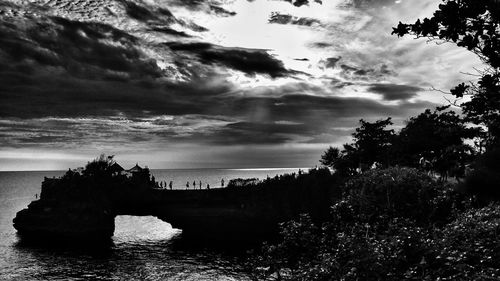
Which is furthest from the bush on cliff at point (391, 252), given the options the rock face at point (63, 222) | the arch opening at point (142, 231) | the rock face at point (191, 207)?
the rock face at point (63, 222)

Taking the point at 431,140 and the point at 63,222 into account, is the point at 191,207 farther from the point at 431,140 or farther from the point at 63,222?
the point at 431,140

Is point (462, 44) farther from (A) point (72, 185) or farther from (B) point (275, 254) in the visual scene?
(A) point (72, 185)

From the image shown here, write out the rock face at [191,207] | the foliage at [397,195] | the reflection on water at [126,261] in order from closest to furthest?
the foliage at [397,195], the reflection on water at [126,261], the rock face at [191,207]

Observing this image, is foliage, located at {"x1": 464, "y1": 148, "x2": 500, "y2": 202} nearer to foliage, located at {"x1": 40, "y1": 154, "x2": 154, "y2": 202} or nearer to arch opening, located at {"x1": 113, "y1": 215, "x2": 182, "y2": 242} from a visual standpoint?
arch opening, located at {"x1": 113, "y1": 215, "x2": 182, "y2": 242}

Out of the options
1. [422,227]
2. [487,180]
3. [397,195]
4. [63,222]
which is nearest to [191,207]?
[63,222]

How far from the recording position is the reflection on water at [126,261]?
47.2 metres

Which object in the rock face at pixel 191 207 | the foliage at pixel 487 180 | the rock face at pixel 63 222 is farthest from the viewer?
the rock face at pixel 63 222

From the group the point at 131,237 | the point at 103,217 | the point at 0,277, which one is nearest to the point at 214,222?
the point at 131,237

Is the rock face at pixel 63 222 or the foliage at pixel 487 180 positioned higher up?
the foliage at pixel 487 180

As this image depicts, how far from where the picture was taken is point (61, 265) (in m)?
52.3

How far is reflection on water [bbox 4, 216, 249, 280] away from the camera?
1859 inches

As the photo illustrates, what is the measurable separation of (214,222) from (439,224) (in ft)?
185

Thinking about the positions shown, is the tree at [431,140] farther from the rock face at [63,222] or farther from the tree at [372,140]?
the rock face at [63,222]

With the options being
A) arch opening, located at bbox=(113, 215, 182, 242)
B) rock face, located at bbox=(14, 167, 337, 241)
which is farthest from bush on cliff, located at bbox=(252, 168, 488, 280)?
arch opening, located at bbox=(113, 215, 182, 242)
